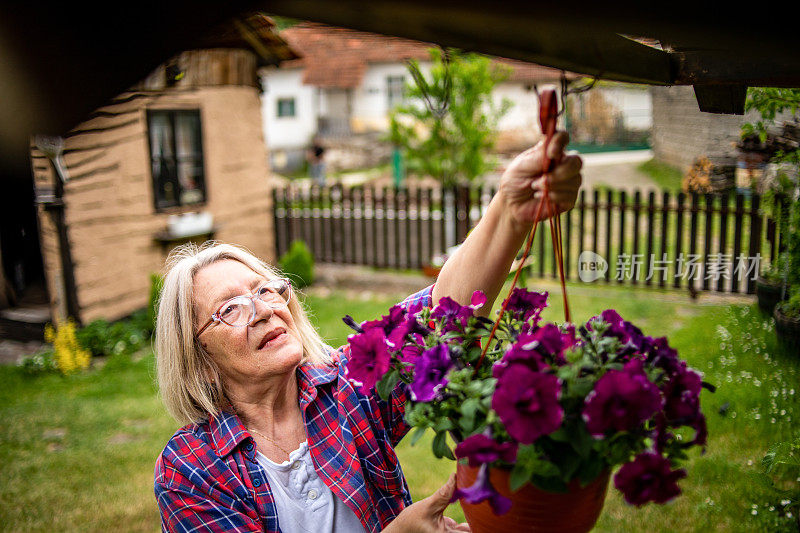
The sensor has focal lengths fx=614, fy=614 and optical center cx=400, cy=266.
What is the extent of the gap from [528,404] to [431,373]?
0.23 meters

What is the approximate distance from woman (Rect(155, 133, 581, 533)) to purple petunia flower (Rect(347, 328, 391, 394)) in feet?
1.45

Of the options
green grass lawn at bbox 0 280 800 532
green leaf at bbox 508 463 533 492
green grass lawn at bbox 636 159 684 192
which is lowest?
green grass lawn at bbox 0 280 800 532

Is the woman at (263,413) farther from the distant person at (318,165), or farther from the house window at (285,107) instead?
the house window at (285,107)

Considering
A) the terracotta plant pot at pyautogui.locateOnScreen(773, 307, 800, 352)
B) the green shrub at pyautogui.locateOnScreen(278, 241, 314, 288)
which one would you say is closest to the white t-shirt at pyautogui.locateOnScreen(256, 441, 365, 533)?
the terracotta plant pot at pyautogui.locateOnScreen(773, 307, 800, 352)

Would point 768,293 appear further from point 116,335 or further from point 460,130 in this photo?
point 460,130

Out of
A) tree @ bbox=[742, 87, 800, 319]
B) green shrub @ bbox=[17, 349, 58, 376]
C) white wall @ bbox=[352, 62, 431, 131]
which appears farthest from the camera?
white wall @ bbox=[352, 62, 431, 131]

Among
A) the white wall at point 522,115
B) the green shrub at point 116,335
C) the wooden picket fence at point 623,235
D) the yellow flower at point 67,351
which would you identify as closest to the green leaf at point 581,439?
the wooden picket fence at point 623,235

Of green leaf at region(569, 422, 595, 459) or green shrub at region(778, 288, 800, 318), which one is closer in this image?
green leaf at region(569, 422, 595, 459)

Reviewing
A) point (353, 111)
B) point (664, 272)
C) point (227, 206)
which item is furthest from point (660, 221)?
point (353, 111)

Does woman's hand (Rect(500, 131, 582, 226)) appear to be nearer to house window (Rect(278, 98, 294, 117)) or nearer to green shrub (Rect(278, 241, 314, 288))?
green shrub (Rect(278, 241, 314, 288))

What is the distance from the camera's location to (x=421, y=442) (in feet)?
14.8

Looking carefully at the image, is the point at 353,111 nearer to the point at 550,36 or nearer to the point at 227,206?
the point at 227,206

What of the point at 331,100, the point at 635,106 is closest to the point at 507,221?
the point at 635,106

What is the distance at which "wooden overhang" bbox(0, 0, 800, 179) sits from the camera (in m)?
0.51
